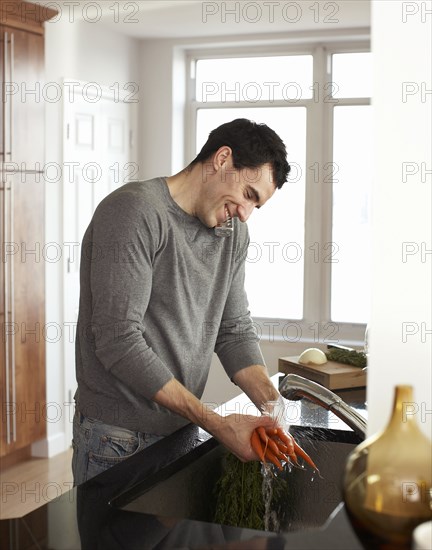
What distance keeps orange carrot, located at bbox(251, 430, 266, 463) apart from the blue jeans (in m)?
0.40

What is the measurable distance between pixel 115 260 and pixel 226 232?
1.33 feet

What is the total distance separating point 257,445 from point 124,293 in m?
0.44

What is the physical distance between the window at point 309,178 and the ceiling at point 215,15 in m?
0.33

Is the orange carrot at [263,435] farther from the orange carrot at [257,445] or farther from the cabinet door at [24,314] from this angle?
the cabinet door at [24,314]

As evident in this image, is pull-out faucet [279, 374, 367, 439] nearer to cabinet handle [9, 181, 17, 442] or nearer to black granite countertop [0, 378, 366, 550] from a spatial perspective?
black granite countertop [0, 378, 366, 550]

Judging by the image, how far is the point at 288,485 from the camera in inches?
75.0

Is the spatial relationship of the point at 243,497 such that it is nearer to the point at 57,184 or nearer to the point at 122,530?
the point at 122,530

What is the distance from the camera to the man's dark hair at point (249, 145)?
2.01m

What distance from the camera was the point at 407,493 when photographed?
37.2 inches

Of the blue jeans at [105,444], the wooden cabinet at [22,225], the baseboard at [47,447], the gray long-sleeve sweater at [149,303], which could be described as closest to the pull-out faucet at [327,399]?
the gray long-sleeve sweater at [149,303]

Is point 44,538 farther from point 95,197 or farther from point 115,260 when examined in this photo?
point 95,197

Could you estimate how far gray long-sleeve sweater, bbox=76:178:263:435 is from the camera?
5.96 feet

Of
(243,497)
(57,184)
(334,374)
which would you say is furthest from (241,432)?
(57,184)

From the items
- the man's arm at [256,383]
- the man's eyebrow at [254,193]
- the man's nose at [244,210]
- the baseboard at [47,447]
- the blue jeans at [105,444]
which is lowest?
the baseboard at [47,447]
